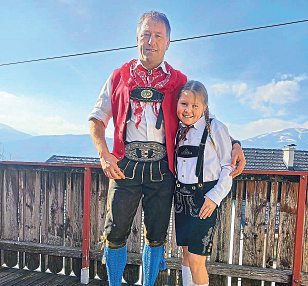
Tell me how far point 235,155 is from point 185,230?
22.4 inches

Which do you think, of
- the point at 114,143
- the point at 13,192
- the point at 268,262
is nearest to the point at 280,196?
the point at 268,262

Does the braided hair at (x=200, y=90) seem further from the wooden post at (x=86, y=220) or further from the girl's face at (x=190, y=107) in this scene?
the wooden post at (x=86, y=220)

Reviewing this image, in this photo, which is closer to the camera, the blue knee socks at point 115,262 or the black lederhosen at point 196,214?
the black lederhosen at point 196,214

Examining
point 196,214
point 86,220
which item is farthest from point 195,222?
point 86,220

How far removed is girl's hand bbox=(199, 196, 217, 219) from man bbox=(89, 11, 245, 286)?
0.25 m

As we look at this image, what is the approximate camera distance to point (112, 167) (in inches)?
63.3

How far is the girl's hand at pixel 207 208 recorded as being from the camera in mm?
1536

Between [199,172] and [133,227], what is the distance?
1473 millimetres

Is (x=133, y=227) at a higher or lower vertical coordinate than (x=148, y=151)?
lower

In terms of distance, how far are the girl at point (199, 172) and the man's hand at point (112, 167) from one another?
382mm

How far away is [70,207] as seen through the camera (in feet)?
9.50

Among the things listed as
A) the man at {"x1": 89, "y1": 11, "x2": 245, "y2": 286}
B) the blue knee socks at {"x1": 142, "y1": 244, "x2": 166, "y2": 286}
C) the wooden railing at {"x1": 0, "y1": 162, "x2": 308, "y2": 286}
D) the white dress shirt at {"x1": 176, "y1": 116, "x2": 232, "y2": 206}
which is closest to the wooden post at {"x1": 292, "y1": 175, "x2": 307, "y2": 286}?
the wooden railing at {"x1": 0, "y1": 162, "x2": 308, "y2": 286}

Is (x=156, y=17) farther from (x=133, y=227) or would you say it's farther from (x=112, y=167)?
(x=133, y=227)

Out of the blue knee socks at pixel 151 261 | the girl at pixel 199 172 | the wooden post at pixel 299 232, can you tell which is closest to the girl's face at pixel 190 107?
the girl at pixel 199 172
